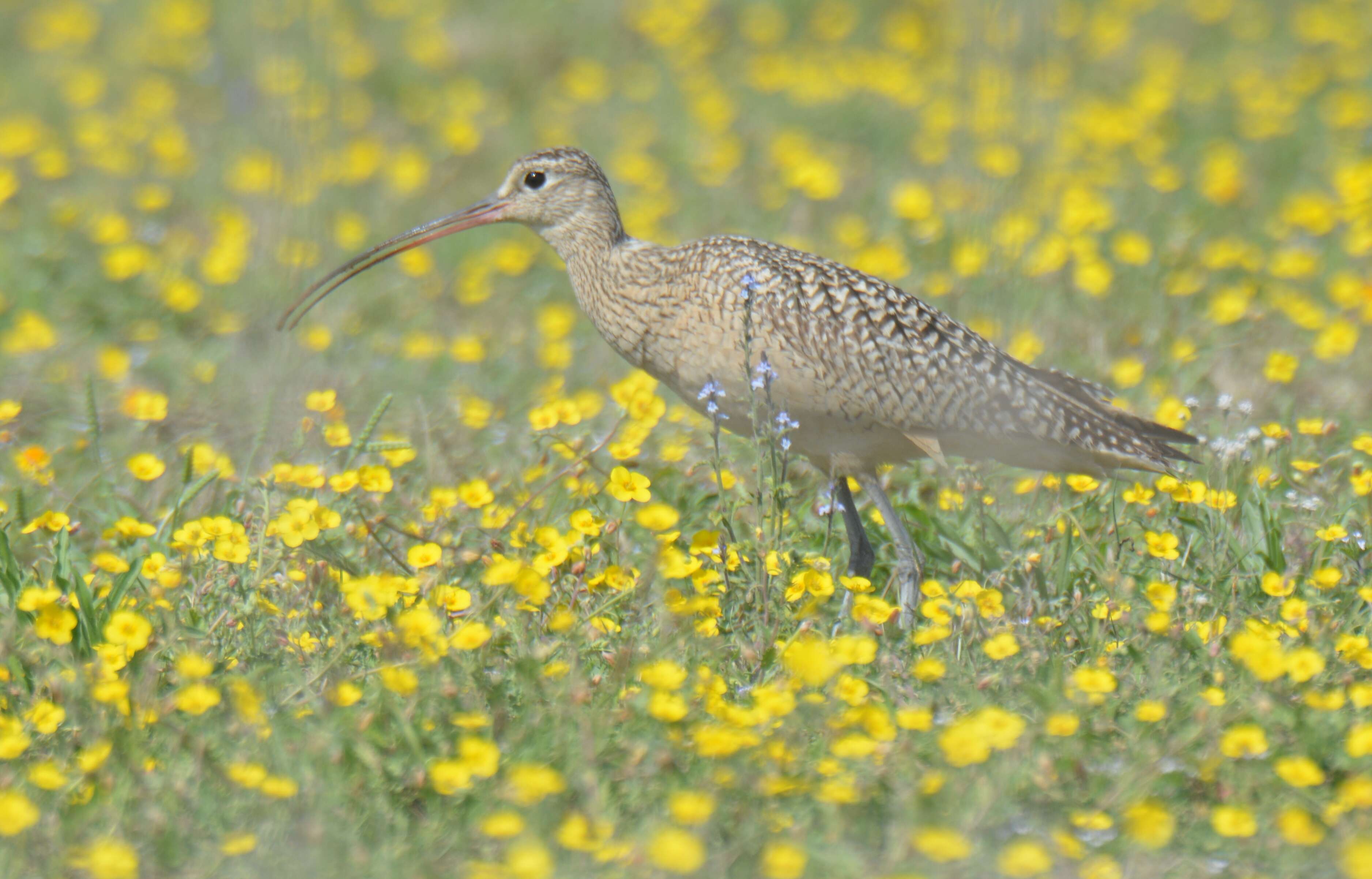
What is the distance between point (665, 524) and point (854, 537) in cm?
128

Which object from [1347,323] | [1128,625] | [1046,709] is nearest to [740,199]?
[1347,323]

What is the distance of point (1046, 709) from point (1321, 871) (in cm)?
65

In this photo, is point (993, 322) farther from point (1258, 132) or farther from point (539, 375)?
A: point (1258, 132)

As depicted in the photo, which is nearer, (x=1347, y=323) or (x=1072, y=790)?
(x=1072, y=790)

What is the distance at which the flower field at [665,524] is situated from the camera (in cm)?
326

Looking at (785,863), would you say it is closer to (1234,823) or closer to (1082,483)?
(1234,823)

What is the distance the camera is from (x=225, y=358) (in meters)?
6.99

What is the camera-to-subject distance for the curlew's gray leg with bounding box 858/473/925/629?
4.63 m

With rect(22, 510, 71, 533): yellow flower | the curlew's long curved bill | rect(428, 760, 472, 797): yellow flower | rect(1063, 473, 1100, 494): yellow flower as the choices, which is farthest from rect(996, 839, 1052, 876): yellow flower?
the curlew's long curved bill

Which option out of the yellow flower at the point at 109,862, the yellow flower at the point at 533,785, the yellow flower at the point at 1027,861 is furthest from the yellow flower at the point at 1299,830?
the yellow flower at the point at 109,862

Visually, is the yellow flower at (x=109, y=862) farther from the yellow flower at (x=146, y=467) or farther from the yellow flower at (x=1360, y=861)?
the yellow flower at (x=1360, y=861)

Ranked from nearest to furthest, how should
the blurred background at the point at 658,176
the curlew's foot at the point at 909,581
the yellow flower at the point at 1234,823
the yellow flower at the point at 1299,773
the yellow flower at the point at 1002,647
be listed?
1. the yellow flower at the point at 1234,823
2. the yellow flower at the point at 1299,773
3. the yellow flower at the point at 1002,647
4. the curlew's foot at the point at 909,581
5. the blurred background at the point at 658,176

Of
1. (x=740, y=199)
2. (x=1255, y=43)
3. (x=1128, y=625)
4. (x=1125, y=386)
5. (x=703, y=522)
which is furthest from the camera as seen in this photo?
(x=1255, y=43)

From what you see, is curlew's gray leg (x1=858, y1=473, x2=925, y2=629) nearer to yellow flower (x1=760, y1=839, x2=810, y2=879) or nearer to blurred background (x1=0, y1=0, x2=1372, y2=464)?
blurred background (x1=0, y1=0, x2=1372, y2=464)
